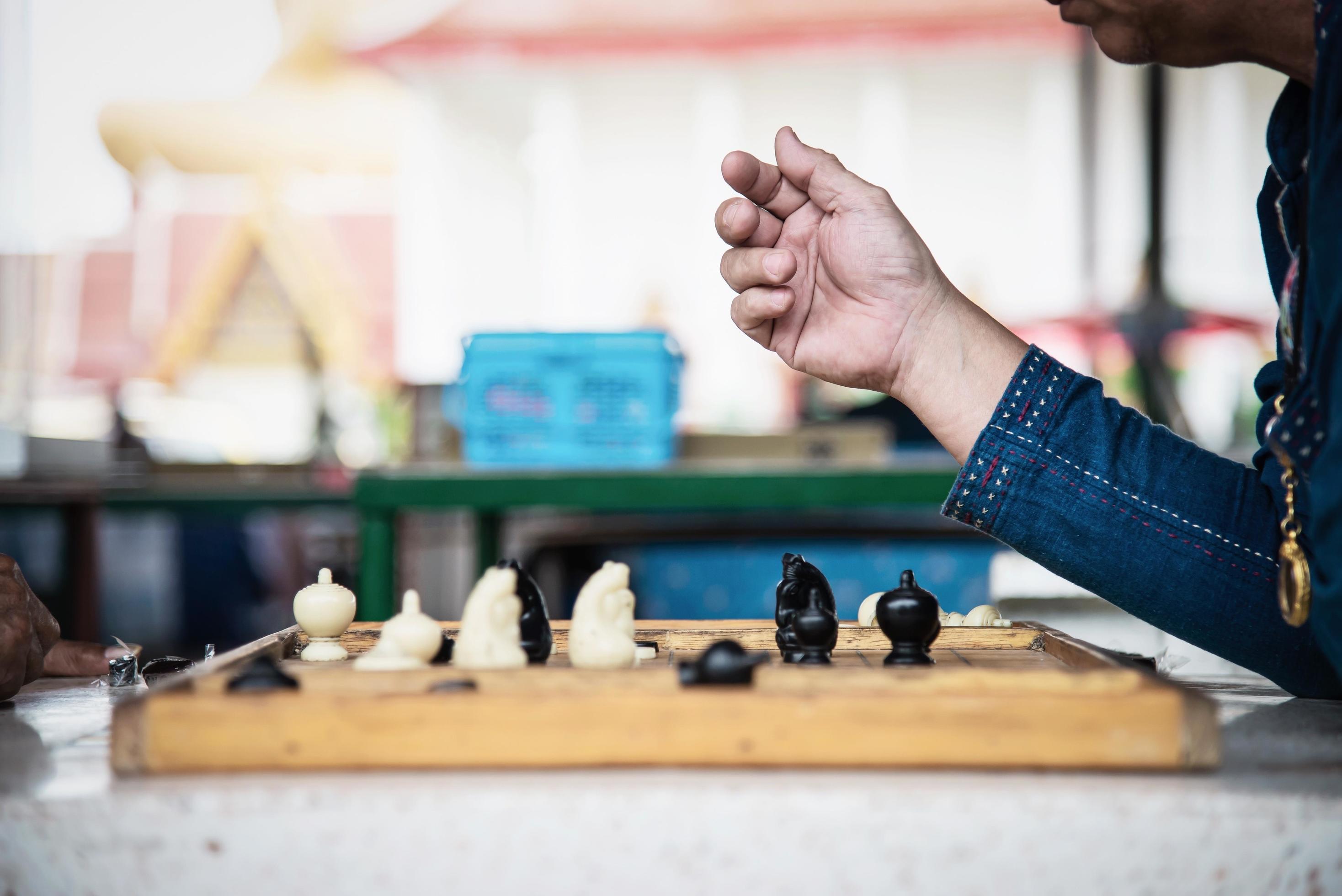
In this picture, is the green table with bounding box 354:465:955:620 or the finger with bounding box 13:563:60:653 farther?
the green table with bounding box 354:465:955:620

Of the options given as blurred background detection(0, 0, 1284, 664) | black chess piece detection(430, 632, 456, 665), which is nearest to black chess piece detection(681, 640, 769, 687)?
black chess piece detection(430, 632, 456, 665)

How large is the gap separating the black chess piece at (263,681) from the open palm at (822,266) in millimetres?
568

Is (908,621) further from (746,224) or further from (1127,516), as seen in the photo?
(746,224)

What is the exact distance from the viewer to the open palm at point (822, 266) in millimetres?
993

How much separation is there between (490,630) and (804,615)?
0.70ft

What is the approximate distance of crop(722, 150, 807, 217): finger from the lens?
39.4 inches

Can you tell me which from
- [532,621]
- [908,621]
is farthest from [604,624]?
[908,621]

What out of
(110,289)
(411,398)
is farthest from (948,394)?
(110,289)

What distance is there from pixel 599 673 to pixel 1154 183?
5.07 metres

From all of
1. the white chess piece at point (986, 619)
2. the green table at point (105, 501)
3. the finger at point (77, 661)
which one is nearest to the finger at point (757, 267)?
the white chess piece at point (986, 619)

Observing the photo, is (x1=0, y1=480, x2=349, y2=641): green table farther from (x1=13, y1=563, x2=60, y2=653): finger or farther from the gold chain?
the gold chain

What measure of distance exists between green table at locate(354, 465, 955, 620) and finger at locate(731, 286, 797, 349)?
1077 millimetres

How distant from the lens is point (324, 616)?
874 mm

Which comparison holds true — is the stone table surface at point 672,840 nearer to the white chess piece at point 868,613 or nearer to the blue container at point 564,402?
the white chess piece at point 868,613
